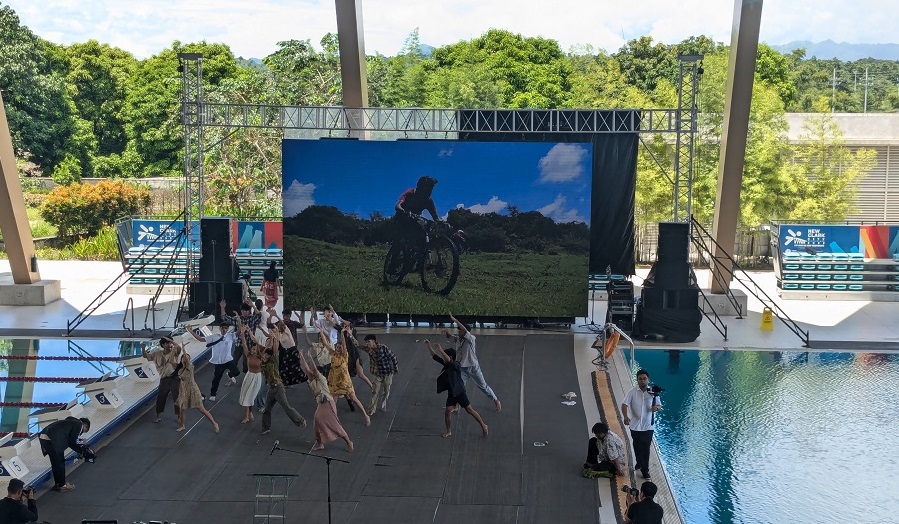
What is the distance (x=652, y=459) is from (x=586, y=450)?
2.49ft

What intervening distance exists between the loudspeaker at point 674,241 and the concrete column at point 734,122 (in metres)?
0.97

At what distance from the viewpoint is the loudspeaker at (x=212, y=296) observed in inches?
791

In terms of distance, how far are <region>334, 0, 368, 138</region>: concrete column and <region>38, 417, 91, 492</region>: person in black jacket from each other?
10251 mm

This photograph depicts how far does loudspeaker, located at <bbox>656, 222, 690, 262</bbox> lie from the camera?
19.2m

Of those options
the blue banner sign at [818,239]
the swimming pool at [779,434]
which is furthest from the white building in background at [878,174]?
the swimming pool at [779,434]

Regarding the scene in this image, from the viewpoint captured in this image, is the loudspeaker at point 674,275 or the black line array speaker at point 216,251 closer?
the loudspeaker at point 674,275

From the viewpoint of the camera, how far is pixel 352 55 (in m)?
20.4

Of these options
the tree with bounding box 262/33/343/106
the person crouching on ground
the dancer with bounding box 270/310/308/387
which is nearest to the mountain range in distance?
the tree with bounding box 262/33/343/106

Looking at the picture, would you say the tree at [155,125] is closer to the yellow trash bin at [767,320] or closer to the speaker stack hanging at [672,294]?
the speaker stack hanging at [672,294]

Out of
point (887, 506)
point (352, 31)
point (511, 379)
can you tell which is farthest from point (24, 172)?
point (887, 506)

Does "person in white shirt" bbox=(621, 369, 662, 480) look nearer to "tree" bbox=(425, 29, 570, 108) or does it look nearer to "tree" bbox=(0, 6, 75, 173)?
"tree" bbox=(425, 29, 570, 108)

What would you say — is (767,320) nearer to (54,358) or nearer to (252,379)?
(252,379)

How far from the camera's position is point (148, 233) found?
2555 cm

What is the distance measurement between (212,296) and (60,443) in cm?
946
